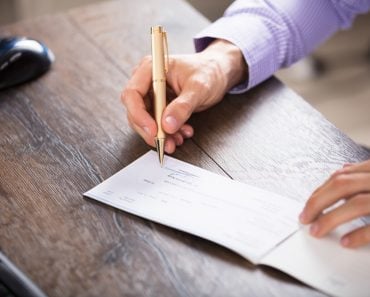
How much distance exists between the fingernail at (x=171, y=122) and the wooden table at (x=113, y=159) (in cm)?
4

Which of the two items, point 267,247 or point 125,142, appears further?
point 125,142

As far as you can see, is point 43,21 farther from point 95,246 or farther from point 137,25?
point 95,246

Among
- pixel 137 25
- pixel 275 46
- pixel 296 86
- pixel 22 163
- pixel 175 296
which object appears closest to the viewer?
pixel 175 296

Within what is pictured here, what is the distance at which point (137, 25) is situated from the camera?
1.20m

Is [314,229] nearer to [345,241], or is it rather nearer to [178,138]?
[345,241]

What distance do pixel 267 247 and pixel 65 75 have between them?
56cm

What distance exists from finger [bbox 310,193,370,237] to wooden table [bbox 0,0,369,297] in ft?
0.26

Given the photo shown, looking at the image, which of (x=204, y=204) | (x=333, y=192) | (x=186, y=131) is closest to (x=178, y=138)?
(x=186, y=131)

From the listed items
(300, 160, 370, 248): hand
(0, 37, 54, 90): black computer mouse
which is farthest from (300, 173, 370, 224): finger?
(0, 37, 54, 90): black computer mouse

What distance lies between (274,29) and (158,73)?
0.30 meters

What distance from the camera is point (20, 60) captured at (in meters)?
1.05

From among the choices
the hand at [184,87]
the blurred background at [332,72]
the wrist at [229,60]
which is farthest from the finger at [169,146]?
the blurred background at [332,72]

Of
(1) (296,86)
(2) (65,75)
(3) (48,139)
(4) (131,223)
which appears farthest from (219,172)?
(1) (296,86)

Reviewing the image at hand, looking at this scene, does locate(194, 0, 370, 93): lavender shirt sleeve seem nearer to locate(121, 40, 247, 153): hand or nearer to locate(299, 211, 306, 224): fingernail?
locate(121, 40, 247, 153): hand
